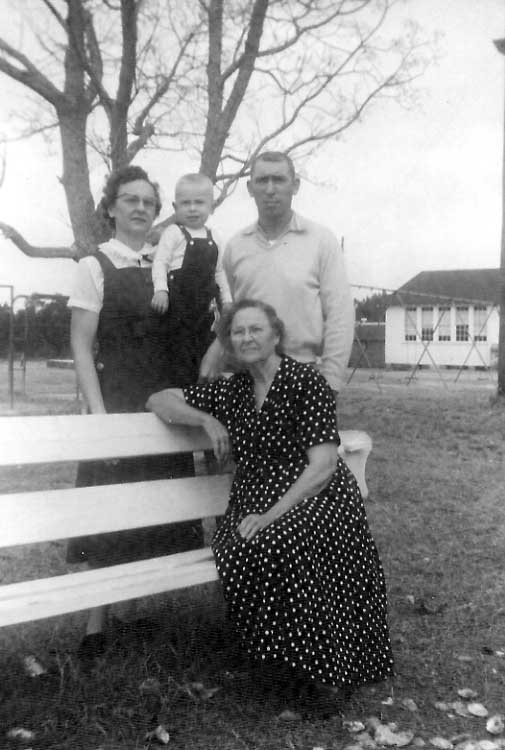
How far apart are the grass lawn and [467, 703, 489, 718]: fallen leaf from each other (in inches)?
1.7

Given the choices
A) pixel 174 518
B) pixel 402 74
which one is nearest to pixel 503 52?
pixel 402 74

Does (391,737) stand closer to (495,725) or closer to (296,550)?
(495,725)

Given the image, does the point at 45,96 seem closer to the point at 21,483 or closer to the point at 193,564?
the point at 21,483

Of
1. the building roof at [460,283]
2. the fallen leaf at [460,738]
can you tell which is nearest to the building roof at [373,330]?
the building roof at [460,283]

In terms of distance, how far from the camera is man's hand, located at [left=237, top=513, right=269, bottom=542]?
2975mm

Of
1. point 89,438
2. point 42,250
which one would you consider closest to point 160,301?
point 89,438

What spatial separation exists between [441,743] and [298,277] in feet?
6.06

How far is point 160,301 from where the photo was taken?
3.29 metres

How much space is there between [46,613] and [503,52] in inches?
373

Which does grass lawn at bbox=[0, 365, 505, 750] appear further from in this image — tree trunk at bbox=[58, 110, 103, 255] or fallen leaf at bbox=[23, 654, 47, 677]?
tree trunk at bbox=[58, 110, 103, 255]

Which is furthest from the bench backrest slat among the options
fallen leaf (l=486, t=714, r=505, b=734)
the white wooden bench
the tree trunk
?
the tree trunk

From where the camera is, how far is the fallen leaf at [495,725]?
9.55 ft

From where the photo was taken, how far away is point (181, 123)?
9336 mm

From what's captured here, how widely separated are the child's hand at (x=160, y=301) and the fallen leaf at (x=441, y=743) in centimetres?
182
